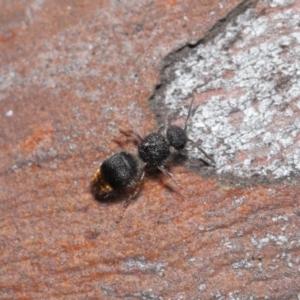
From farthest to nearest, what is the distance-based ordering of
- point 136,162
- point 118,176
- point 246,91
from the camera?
point 136,162 → point 118,176 → point 246,91

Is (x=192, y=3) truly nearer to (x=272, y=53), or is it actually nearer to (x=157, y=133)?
(x=272, y=53)

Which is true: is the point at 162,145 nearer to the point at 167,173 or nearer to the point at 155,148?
the point at 155,148

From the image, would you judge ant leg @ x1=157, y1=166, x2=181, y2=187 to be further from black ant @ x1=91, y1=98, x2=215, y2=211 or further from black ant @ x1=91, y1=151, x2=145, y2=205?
black ant @ x1=91, y1=151, x2=145, y2=205

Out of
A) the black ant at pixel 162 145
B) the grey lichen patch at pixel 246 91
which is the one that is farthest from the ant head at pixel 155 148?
the grey lichen patch at pixel 246 91

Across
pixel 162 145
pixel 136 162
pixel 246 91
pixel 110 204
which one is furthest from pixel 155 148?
pixel 246 91

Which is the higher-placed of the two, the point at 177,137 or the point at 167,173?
the point at 177,137

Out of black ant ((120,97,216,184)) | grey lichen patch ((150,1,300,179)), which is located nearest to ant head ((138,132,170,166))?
black ant ((120,97,216,184))

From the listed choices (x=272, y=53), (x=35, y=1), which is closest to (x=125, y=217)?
(x=272, y=53)
